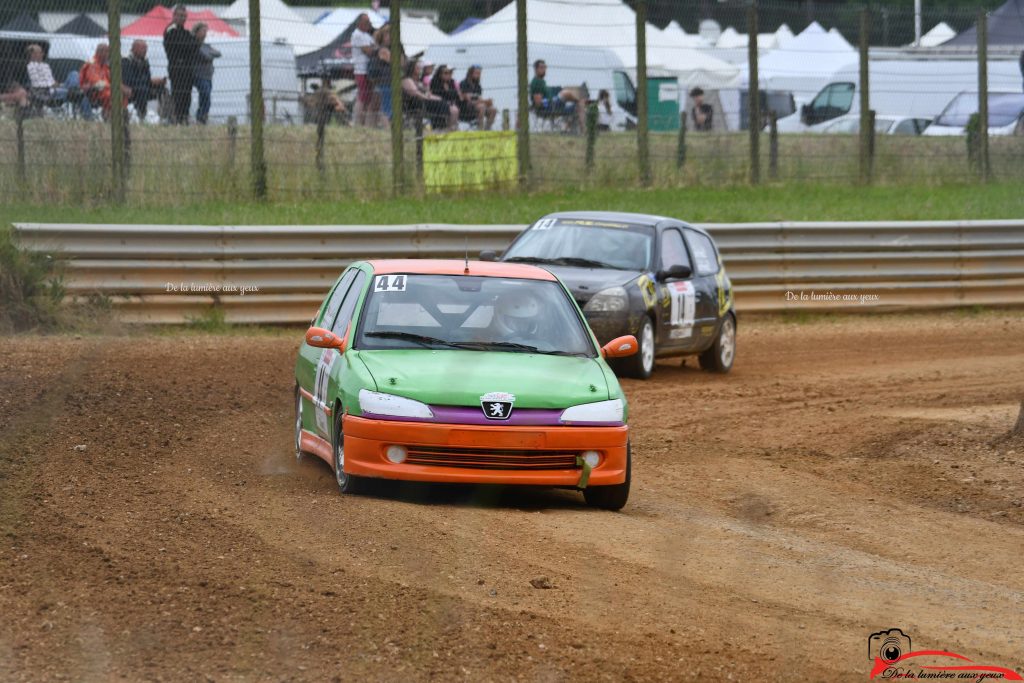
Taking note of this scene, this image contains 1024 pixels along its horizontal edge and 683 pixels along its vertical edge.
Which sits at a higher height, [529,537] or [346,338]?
[346,338]

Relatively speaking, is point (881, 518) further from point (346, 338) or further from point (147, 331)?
point (147, 331)

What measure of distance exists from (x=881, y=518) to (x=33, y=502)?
14.2ft

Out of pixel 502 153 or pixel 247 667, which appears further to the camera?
pixel 502 153

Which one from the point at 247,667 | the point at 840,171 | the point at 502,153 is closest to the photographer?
the point at 247,667

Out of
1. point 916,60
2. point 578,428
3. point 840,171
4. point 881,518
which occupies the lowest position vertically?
point 881,518

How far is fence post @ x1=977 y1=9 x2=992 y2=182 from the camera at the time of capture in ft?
79.7

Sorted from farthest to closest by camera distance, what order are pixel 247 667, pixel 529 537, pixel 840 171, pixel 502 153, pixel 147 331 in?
pixel 840 171
pixel 502 153
pixel 147 331
pixel 529 537
pixel 247 667

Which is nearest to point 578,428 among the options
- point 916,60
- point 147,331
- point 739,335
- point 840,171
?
point 147,331

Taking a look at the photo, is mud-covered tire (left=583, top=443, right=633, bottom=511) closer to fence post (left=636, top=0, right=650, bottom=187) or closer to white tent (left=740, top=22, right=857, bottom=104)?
fence post (left=636, top=0, right=650, bottom=187)

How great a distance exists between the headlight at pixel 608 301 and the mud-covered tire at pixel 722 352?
5.26 feet

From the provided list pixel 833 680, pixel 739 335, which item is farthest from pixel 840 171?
pixel 833 680

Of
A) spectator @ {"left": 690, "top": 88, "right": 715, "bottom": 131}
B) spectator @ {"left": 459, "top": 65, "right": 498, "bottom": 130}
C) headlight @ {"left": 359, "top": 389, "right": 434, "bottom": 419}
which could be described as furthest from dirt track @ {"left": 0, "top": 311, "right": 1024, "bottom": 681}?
spectator @ {"left": 690, "top": 88, "right": 715, "bottom": 131}

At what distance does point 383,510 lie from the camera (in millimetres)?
7586

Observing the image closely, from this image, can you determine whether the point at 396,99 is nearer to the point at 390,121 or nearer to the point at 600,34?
the point at 390,121
